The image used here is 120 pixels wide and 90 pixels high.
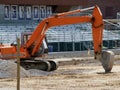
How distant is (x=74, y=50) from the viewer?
172 ft

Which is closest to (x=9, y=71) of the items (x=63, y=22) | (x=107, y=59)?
(x=63, y=22)

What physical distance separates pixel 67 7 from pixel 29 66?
40209 millimetres

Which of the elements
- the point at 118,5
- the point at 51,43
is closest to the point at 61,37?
the point at 51,43

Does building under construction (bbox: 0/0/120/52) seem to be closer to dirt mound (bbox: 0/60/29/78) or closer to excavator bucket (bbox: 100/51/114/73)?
excavator bucket (bbox: 100/51/114/73)

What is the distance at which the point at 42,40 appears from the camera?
86.9 feet

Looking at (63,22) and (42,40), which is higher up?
(63,22)

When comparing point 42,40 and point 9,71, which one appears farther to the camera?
point 42,40

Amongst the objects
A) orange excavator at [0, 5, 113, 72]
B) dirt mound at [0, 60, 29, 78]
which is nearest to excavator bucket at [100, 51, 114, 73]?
orange excavator at [0, 5, 113, 72]

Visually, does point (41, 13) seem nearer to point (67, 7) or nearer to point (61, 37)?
point (67, 7)

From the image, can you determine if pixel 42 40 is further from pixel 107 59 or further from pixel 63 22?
pixel 107 59

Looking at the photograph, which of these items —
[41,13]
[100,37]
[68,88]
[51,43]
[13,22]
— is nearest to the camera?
[68,88]

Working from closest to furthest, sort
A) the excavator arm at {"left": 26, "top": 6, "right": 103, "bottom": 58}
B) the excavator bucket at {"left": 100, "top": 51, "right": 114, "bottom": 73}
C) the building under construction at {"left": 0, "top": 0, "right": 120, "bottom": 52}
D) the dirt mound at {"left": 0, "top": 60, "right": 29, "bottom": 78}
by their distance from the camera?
the dirt mound at {"left": 0, "top": 60, "right": 29, "bottom": 78}
the excavator arm at {"left": 26, "top": 6, "right": 103, "bottom": 58}
the excavator bucket at {"left": 100, "top": 51, "right": 114, "bottom": 73}
the building under construction at {"left": 0, "top": 0, "right": 120, "bottom": 52}

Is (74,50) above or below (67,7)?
below

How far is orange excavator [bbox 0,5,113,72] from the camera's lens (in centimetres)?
2536
